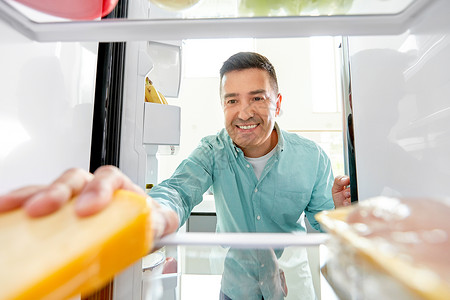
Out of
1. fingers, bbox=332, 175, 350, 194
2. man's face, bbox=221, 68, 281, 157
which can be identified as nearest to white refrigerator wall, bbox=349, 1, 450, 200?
fingers, bbox=332, 175, 350, 194

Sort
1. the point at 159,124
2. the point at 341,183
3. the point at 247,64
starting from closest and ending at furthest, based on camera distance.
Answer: the point at 159,124, the point at 341,183, the point at 247,64

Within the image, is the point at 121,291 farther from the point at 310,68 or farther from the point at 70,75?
the point at 310,68

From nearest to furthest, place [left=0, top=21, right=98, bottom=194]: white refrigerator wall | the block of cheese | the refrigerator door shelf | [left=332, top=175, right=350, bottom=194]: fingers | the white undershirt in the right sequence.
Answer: the block of cheese
[left=0, top=21, right=98, bottom=194]: white refrigerator wall
the refrigerator door shelf
[left=332, top=175, right=350, bottom=194]: fingers
the white undershirt

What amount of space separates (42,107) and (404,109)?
2.01 feet

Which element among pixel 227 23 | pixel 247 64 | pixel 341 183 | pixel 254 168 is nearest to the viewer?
pixel 227 23

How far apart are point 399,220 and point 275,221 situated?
925 millimetres

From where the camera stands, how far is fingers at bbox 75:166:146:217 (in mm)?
245

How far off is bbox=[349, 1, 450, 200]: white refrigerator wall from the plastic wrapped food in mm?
157

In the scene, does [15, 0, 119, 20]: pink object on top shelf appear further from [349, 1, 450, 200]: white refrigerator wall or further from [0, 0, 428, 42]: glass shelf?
[349, 1, 450, 200]: white refrigerator wall

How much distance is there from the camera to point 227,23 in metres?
0.40

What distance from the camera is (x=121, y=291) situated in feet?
1.90

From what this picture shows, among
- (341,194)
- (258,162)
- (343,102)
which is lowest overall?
(341,194)

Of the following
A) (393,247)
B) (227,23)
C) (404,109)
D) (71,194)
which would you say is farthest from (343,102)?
(71,194)

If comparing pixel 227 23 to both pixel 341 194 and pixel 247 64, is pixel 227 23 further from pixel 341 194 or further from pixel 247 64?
pixel 247 64
